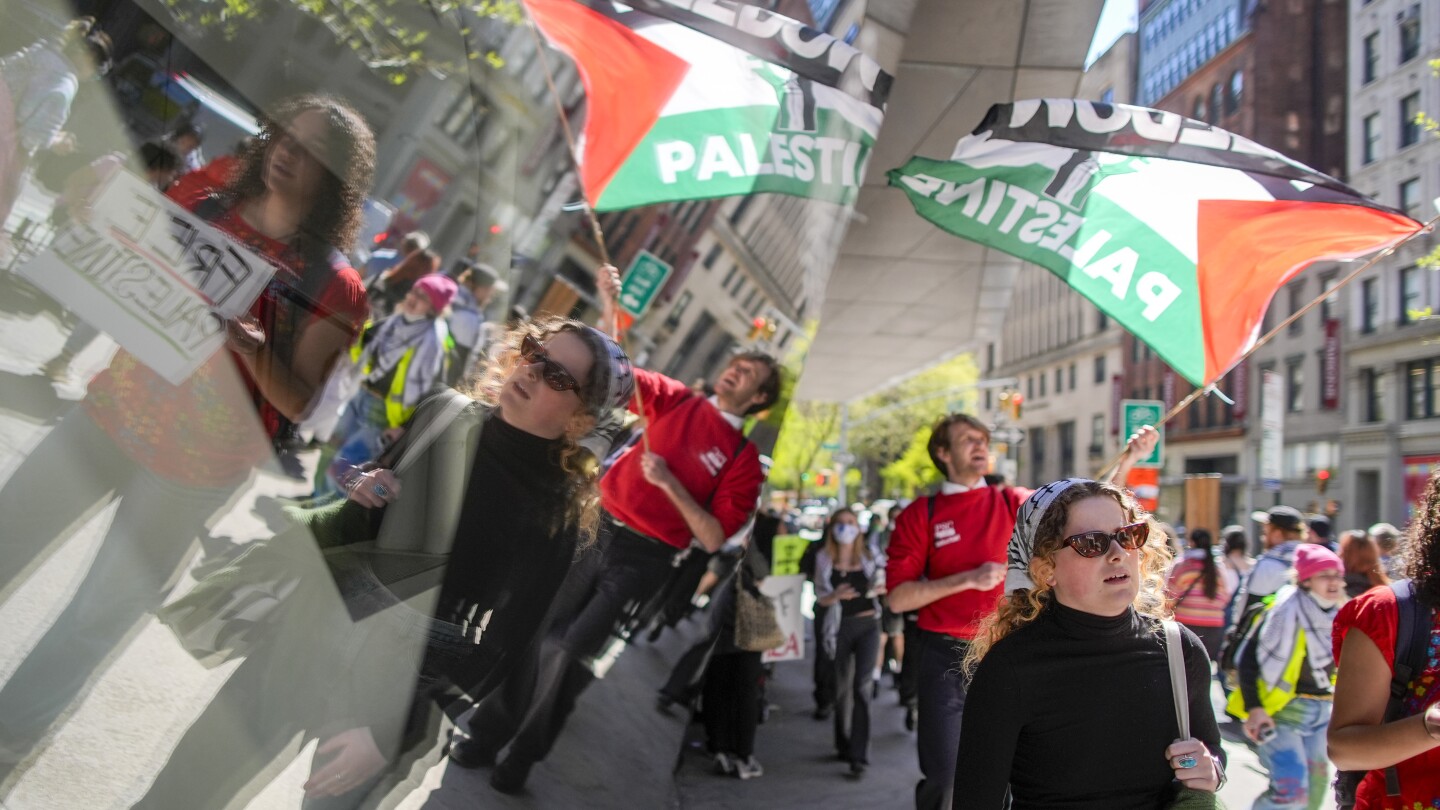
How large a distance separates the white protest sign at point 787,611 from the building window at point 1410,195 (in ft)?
85.5

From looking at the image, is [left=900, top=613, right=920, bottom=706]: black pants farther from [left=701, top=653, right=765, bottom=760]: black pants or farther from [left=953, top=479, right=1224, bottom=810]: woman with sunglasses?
[left=953, top=479, right=1224, bottom=810]: woman with sunglasses

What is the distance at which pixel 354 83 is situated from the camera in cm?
302

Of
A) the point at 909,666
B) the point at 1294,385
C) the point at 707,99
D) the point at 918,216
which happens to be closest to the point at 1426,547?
the point at 707,99

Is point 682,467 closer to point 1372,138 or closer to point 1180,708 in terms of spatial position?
point 1180,708

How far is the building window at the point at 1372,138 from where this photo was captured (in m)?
26.9

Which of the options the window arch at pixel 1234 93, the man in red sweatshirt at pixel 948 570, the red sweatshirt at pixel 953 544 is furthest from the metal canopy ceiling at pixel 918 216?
the window arch at pixel 1234 93

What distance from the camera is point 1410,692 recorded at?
2.62 meters

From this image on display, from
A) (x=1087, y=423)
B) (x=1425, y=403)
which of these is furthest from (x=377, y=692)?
(x=1087, y=423)

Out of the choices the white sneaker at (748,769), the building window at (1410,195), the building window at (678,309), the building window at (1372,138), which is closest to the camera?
the building window at (678,309)

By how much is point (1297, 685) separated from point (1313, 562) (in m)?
0.59

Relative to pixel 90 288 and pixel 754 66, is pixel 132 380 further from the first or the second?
pixel 754 66

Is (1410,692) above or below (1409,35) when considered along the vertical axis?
below

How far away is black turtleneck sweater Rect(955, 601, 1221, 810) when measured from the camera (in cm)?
239

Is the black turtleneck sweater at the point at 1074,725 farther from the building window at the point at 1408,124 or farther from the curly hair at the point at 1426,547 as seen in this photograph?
the building window at the point at 1408,124
